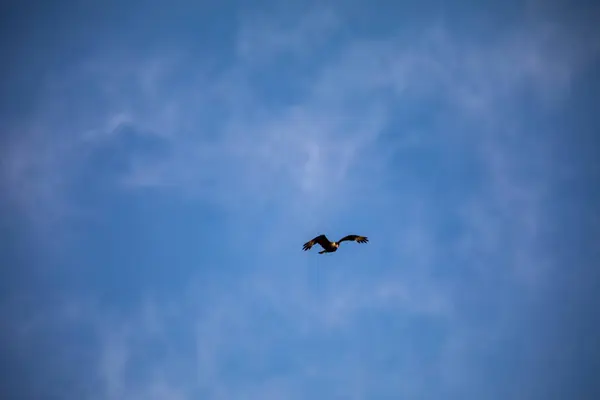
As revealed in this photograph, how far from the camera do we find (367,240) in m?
30.3

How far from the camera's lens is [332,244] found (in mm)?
28750

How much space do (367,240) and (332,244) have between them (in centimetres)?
337
